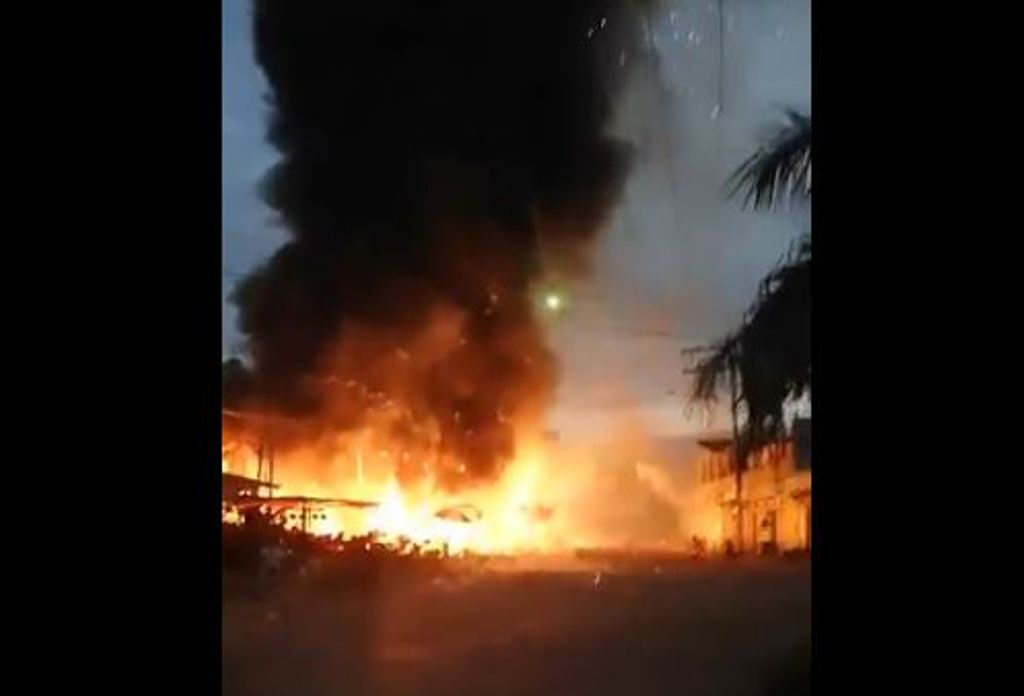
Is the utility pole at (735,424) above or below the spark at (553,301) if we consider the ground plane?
below

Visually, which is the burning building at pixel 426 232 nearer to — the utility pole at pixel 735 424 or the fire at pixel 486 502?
the fire at pixel 486 502

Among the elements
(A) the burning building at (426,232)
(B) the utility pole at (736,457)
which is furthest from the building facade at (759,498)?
(A) the burning building at (426,232)

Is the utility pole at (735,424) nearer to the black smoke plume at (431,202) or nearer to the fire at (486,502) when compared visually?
the fire at (486,502)

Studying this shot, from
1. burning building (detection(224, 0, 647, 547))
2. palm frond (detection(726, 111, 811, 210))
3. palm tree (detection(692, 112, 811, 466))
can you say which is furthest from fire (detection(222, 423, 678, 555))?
palm frond (detection(726, 111, 811, 210))

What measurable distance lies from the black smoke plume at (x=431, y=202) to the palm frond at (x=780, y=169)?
17 cm

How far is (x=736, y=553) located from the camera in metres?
1.66

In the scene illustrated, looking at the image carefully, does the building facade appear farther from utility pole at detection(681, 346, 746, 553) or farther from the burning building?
the burning building

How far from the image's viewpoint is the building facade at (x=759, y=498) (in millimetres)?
1654

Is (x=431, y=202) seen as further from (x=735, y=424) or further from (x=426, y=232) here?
(x=735, y=424)

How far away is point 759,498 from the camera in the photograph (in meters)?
1.65

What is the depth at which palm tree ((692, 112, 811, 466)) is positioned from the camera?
65.3 inches
